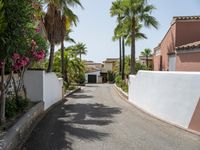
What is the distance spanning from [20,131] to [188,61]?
1108cm

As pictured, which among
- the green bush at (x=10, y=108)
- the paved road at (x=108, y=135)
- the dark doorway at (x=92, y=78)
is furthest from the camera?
the dark doorway at (x=92, y=78)

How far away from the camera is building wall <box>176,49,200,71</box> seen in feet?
51.1

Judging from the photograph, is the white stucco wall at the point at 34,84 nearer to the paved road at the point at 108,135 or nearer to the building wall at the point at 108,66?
the paved road at the point at 108,135

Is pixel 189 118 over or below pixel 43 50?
below

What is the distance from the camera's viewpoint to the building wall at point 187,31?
68.6 ft

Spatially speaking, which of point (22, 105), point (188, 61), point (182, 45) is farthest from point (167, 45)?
point (22, 105)

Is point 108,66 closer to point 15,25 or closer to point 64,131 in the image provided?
point 64,131

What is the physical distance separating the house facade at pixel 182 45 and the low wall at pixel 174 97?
2.97 m

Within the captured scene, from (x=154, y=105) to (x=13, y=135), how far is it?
23.3 ft

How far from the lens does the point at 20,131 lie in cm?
831

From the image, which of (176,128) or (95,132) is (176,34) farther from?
(95,132)

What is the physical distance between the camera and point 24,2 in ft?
26.1

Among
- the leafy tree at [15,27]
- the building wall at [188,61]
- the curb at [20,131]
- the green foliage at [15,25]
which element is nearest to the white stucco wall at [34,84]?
the curb at [20,131]

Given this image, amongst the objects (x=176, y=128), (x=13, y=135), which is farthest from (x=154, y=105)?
(x=13, y=135)
